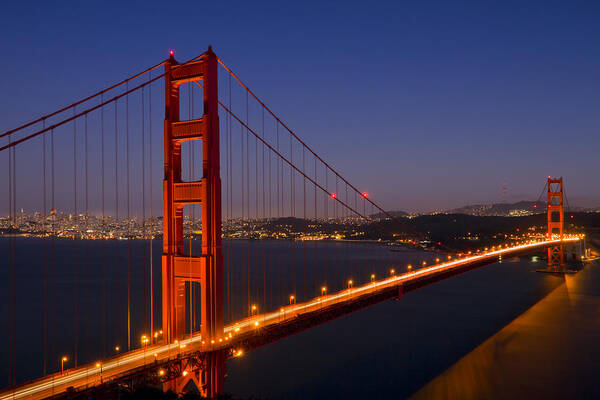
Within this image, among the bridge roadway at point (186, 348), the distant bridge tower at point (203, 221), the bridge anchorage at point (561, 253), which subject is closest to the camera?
the bridge roadway at point (186, 348)

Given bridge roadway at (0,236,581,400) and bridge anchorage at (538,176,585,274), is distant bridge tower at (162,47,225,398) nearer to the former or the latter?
bridge roadway at (0,236,581,400)

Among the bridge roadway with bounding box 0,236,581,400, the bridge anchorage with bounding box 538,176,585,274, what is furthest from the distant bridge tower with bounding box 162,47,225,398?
the bridge anchorage with bounding box 538,176,585,274

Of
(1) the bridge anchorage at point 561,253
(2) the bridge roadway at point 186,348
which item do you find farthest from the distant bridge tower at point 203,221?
(1) the bridge anchorage at point 561,253

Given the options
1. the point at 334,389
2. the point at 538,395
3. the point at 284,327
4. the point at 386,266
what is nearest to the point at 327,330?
the point at 334,389

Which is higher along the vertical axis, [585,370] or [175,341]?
[175,341]

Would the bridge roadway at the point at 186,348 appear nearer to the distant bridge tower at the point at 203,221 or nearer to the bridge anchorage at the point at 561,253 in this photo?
the distant bridge tower at the point at 203,221

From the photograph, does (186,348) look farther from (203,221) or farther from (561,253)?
(561,253)

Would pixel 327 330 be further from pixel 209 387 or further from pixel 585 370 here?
pixel 209 387

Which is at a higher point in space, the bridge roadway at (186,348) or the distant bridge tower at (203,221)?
the distant bridge tower at (203,221)
